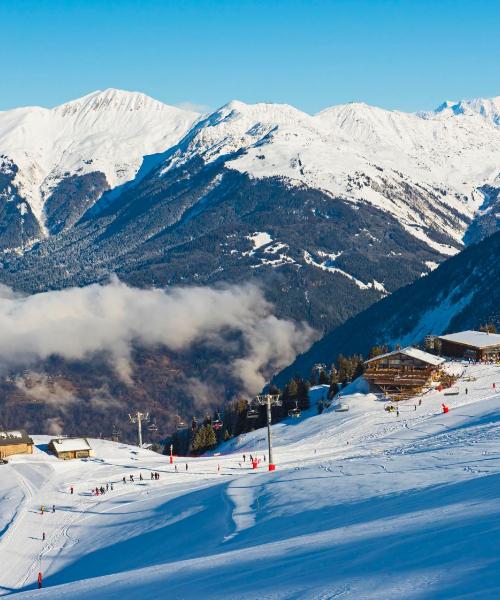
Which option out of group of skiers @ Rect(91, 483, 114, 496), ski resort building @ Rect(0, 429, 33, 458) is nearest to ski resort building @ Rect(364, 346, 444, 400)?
ski resort building @ Rect(0, 429, 33, 458)

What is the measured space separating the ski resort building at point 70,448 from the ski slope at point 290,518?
1696mm

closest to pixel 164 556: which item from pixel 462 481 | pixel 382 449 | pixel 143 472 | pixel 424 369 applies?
pixel 462 481

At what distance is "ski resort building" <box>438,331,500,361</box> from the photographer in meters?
112

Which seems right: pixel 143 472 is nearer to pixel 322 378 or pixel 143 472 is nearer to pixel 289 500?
pixel 289 500

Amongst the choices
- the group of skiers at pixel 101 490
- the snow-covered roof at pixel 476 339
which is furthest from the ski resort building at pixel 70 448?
the snow-covered roof at pixel 476 339

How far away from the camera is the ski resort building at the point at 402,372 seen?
3890 inches

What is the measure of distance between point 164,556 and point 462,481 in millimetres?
15144

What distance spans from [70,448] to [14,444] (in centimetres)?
607

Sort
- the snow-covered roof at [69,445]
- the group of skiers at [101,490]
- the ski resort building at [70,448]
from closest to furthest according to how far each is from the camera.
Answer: the group of skiers at [101,490] → the ski resort building at [70,448] → the snow-covered roof at [69,445]

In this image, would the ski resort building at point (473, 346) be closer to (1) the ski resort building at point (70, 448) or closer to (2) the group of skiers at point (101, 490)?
(1) the ski resort building at point (70, 448)

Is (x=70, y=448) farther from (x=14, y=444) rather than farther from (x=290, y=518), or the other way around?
(x=290, y=518)

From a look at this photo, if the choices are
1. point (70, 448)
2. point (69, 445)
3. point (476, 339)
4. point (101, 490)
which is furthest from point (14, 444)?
point (476, 339)

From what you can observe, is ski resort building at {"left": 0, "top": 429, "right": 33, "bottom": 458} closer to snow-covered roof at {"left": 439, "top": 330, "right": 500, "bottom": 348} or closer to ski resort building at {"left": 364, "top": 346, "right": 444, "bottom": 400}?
ski resort building at {"left": 364, "top": 346, "right": 444, "bottom": 400}

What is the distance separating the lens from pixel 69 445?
93.2m
